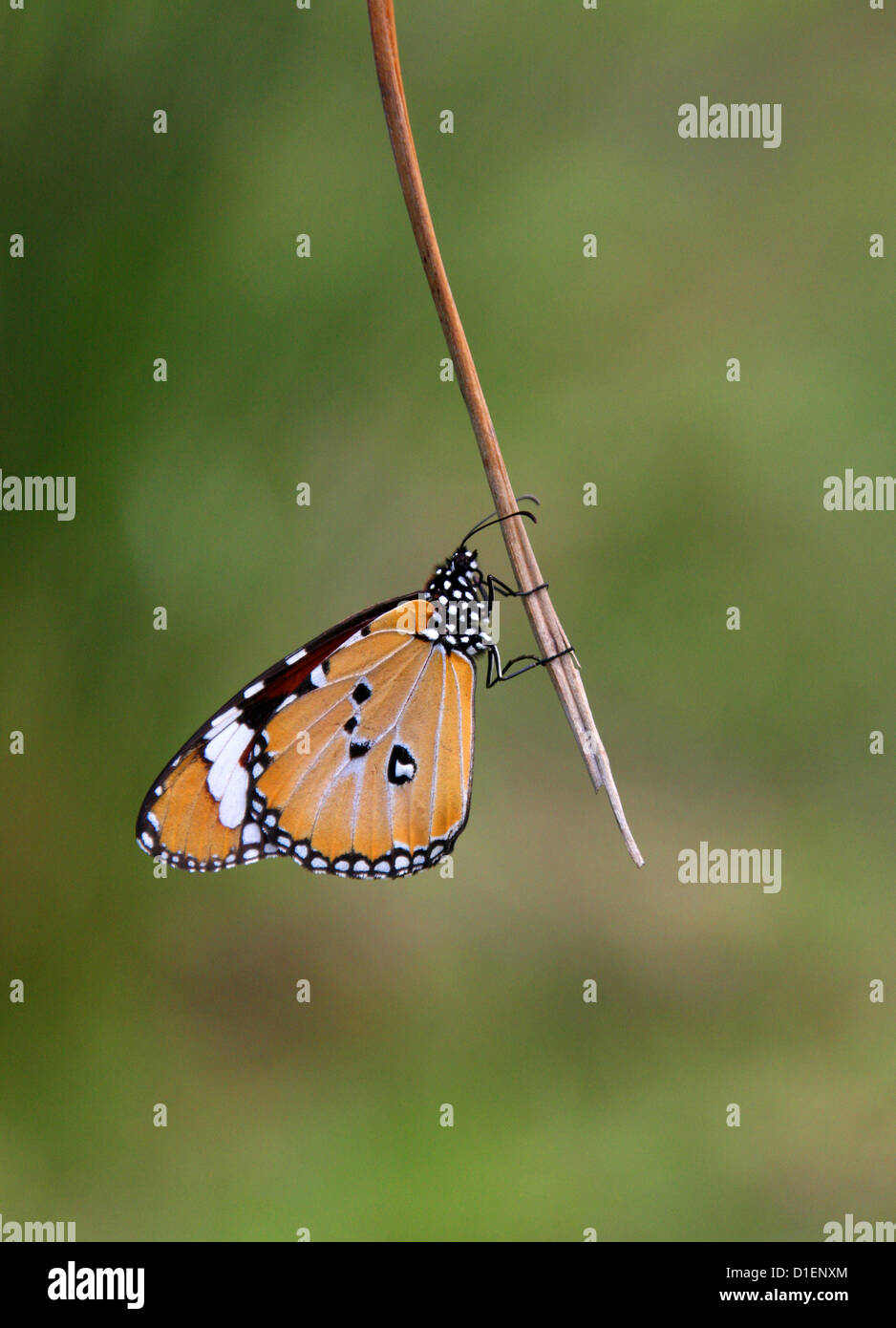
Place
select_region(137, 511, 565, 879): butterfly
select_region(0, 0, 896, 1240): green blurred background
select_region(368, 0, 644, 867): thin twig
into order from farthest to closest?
select_region(0, 0, 896, 1240): green blurred background → select_region(137, 511, 565, 879): butterfly → select_region(368, 0, 644, 867): thin twig

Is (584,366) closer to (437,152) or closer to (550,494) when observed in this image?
(550,494)

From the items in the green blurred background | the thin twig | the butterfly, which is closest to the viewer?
the thin twig

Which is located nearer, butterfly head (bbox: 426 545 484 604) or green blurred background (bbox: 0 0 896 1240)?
butterfly head (bbox: 426 545 484 604)

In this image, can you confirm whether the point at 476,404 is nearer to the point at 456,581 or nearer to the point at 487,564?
the point at 456,581

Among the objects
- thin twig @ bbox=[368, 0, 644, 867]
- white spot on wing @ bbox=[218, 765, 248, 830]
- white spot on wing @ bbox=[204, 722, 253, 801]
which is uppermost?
thin twig @ bbox=[368, 0, 644, 867]

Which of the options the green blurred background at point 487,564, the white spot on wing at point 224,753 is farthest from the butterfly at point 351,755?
the green blurred background at point 487,564

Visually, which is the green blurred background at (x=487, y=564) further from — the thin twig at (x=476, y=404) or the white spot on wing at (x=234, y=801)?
the thin twig at (x=476, y=404)

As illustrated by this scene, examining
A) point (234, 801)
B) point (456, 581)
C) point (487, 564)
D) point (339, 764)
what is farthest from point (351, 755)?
point (487, 564)

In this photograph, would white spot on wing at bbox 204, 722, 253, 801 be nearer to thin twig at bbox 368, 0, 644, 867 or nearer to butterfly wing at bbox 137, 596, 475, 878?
butterfly wing at bbox 137, 596, 475, 878

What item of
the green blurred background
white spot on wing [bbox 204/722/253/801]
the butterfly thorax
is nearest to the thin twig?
the butterfly thorax
